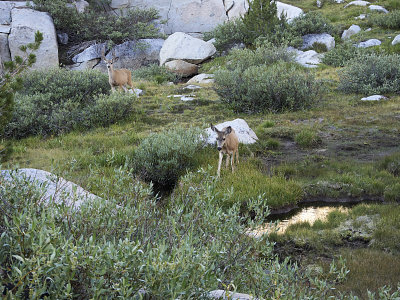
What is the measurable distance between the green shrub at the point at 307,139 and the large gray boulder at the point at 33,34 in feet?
49.7

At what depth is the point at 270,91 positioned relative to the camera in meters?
13.0

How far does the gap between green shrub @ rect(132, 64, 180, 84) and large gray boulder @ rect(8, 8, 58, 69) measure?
4.42 meters

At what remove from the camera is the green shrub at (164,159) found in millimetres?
7988

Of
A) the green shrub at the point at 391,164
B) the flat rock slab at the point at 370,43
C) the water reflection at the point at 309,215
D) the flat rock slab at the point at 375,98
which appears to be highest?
the flat rock slab at the point at 370,43

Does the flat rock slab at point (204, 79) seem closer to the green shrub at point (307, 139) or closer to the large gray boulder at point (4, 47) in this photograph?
the green shrub at point (307, 139)

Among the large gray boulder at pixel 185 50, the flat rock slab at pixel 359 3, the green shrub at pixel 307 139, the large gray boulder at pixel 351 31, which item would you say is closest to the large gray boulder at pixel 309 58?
the large gray boulder at pixel 351 31

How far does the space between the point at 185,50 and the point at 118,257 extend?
21.6 m

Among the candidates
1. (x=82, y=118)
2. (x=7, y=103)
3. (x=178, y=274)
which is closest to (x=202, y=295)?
(x=178, y=274)

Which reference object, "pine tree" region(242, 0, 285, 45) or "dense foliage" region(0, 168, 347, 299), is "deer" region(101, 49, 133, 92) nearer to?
"pine tree" region(242, 0, 285, 45)

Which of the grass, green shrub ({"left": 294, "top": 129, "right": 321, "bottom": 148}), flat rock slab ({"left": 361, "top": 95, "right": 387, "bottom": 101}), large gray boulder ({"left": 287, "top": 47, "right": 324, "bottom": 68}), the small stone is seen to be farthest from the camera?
the small stone

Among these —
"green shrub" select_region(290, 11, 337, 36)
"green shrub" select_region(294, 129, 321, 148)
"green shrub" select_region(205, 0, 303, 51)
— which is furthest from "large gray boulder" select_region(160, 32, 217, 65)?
"green shrub" select_region(294, 129, 321, 148)

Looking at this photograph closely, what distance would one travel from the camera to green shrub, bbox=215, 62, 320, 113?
509 inches

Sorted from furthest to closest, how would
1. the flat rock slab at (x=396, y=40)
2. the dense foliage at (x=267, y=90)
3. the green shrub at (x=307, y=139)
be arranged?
the flat rock slab at (x=396, y=40), the dense foliage at (x=267, y=90), the green shrub at (x=307, y=139)

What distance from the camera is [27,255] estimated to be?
2.46 m
